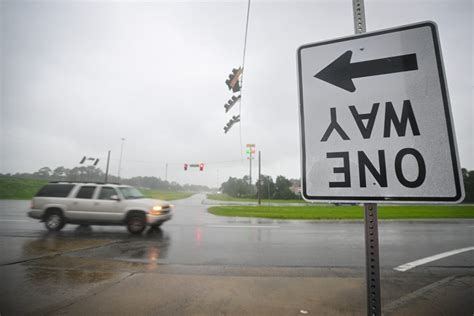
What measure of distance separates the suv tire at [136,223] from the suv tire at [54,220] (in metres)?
2.96

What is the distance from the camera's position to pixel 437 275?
12.8 ft

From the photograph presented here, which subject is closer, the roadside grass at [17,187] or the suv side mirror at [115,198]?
the suv side mirror at [115,198]

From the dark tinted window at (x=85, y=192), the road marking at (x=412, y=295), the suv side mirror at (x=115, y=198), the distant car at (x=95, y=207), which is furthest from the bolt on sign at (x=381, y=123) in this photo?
the dark tinted window at (x=85, y=192)

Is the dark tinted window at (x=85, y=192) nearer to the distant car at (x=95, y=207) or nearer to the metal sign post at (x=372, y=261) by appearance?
the distant car at (x=95, y=207)

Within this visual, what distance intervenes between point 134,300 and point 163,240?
413cm

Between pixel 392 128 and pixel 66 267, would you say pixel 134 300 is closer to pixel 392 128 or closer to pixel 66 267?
pixel 66 267

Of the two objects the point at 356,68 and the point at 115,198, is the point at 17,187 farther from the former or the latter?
the point at 356,68

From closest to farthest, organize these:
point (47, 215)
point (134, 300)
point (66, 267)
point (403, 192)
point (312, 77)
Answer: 1. point (403, 192)
2. point (312, 77)
3. point (134, 300)
4. point (66, 267)
5. point (47, 215)

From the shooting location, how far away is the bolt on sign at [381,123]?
959 mm

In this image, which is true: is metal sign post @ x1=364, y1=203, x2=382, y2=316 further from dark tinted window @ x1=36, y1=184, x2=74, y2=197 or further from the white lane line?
dark tinted window @ x1=36, y1=184, x2=74, y2=197

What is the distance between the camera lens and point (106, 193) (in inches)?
327

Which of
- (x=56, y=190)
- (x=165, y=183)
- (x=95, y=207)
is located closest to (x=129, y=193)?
(x=95, y=207)

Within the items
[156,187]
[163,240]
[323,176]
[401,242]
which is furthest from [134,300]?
[156,187]

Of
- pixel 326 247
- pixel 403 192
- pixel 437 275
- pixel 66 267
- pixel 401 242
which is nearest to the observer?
pixel 403 192
